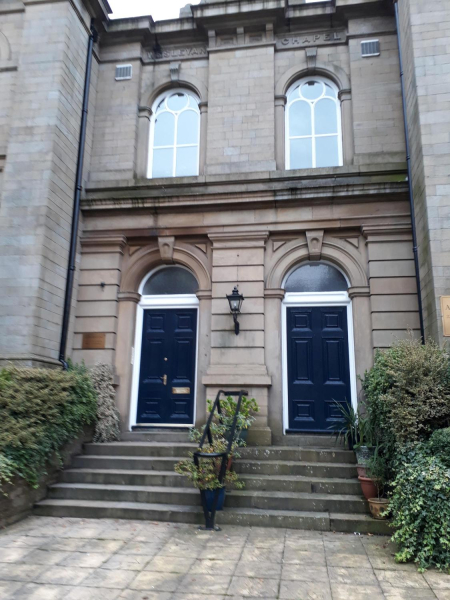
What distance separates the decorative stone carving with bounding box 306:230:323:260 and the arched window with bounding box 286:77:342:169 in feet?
4.74

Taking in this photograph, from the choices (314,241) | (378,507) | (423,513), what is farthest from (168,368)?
(423,513)

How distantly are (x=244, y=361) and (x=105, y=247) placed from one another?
11.3ft

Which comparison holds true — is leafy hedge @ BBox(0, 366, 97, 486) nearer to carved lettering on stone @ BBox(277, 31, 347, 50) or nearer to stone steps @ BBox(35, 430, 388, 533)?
stone steps @ BBox(35, 430, 388, 533)

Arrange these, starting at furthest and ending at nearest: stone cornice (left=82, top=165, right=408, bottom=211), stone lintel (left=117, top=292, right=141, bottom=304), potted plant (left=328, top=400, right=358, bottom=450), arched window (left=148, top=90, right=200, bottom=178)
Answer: arched window (left=148, top=90, right=200, bottom=178) < stone lintel (left=117, top=292, right=141, bottom=304) < stone cornice (left=82, top=165, right=408, bottom=211) < potted plant (left=328, top=400, right=358, bottom=450)

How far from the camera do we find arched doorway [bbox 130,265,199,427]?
853cm

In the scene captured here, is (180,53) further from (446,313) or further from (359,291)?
(446,313)

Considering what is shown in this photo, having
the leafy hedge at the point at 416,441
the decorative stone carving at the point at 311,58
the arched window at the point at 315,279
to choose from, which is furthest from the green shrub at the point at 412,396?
the decorative stone carving at the point at 311,58

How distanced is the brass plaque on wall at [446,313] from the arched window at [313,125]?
11.8 feet

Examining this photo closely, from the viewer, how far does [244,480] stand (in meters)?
6.36

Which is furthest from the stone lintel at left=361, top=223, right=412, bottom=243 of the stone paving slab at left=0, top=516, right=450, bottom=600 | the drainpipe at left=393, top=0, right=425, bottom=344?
the stone paving slab at left=0, top=516, right=450, bottom=600

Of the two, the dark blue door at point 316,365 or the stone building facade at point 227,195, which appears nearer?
the stone building facade at point 227,195

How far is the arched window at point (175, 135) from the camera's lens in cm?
962

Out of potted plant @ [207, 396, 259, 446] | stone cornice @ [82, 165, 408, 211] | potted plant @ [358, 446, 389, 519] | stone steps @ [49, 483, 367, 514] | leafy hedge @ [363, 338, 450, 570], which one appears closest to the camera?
leafy hedge @ [363, 338, 450, 570]

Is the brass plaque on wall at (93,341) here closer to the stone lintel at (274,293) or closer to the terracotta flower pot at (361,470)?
the stone lintel at (274,293)
